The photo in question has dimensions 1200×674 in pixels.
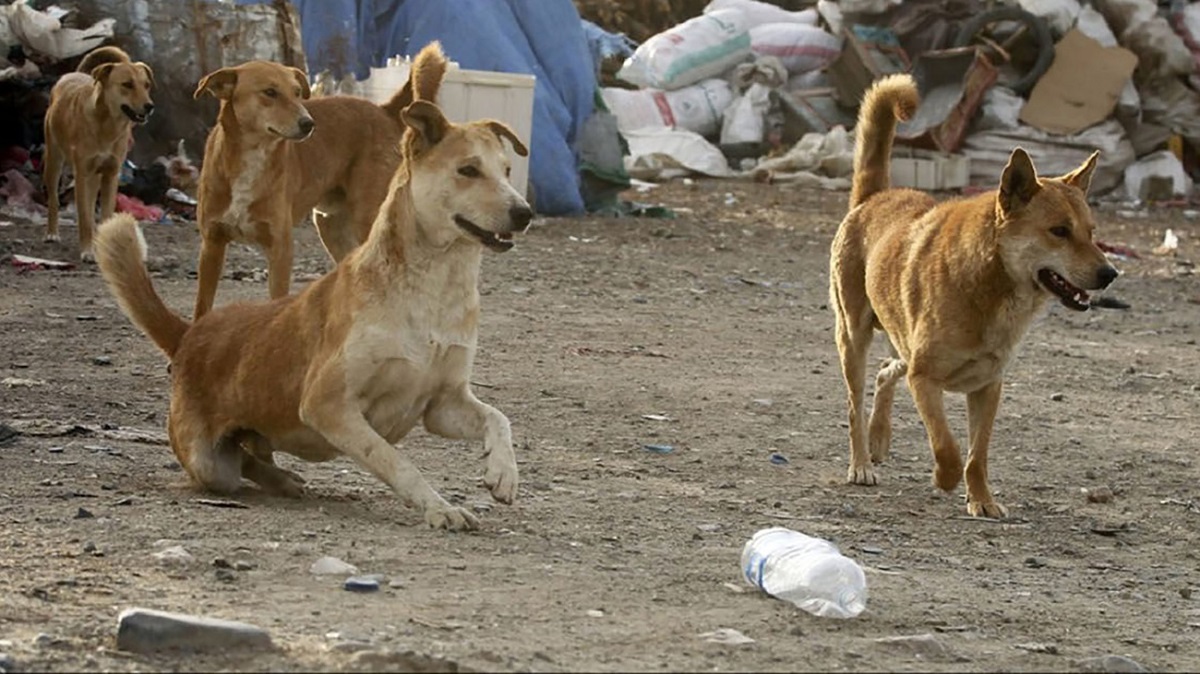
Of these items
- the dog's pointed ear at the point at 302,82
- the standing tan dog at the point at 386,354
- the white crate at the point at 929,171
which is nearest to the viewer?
the standing tan dog at the point at 386,354

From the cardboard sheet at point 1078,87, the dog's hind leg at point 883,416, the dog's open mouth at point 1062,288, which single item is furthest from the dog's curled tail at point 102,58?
the cardboard sheet at point 1078,87

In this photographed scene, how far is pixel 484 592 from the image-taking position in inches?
175

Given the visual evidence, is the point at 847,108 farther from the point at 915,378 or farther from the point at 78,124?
the point at 915,378

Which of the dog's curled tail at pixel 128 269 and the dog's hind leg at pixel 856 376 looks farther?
the dog's hind leg at pixel 856 376

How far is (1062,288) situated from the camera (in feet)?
21.4

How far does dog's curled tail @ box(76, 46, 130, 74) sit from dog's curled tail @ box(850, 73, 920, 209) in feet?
22.1

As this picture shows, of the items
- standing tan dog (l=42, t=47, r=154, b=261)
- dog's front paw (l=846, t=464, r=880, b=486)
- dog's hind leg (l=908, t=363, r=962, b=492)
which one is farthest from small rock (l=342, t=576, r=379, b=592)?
standing tan dog (l=42, t=47, r=154, b=261)

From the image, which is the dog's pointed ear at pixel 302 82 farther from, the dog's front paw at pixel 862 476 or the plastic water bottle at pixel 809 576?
the plastic water bottle at pixel 809 576

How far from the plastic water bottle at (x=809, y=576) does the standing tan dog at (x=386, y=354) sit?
80 centimetres

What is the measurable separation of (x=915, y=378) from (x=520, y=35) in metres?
9.27

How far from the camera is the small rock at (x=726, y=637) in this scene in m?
4.10

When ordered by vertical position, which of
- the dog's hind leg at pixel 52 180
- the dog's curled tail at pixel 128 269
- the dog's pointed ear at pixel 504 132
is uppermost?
the dog's pointed ear at pixel 504 132

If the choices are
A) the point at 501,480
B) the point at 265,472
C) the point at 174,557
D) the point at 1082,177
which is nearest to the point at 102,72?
the point at 265,472

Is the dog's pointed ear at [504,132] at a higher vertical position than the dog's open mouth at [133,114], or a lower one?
higher
